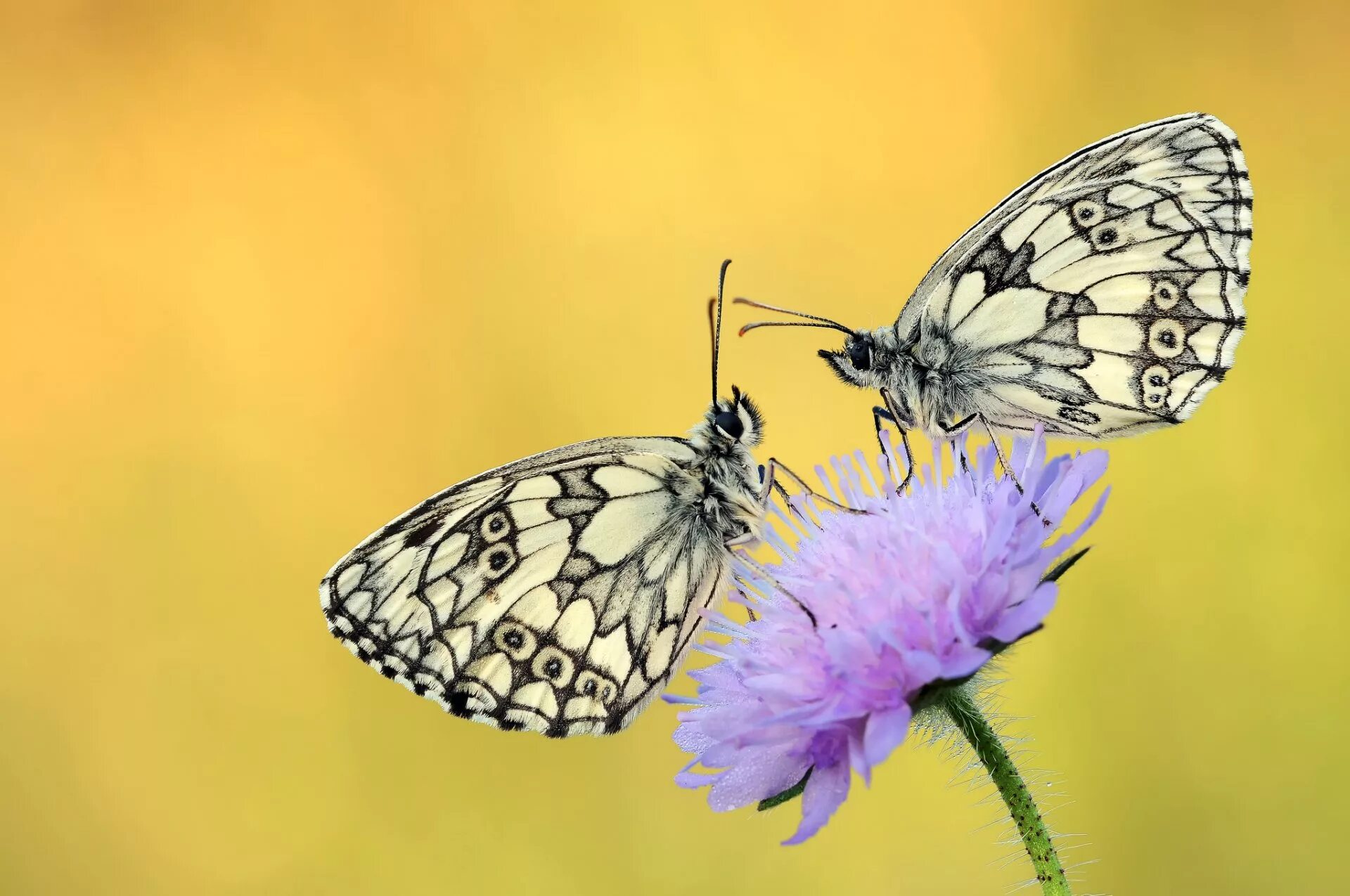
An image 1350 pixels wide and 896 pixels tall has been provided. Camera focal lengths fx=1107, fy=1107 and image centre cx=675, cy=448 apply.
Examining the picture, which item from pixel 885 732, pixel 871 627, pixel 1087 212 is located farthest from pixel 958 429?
pixel 885 732

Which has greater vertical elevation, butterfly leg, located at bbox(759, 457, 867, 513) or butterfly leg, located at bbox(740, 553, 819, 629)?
butterfly leg, located at bbox(759, 457, 867, 513)

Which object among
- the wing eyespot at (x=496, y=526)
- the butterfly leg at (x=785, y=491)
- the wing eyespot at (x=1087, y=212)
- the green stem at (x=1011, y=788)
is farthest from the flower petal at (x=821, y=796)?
the wing eyespot at (x=1087, y=212)

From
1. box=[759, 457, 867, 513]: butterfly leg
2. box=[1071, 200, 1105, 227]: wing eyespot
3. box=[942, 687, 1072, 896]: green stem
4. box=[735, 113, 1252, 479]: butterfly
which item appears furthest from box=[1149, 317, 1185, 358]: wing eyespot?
box=[942, 687, 1072, 896]: green stem

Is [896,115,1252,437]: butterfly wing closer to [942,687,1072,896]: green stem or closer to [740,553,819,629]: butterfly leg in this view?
[740,553,819,629]: butterfly leg

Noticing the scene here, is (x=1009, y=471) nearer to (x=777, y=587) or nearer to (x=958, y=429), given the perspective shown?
(x=958, y=429)

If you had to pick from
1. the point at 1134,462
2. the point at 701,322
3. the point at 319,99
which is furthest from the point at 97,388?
the point at 1134,462
